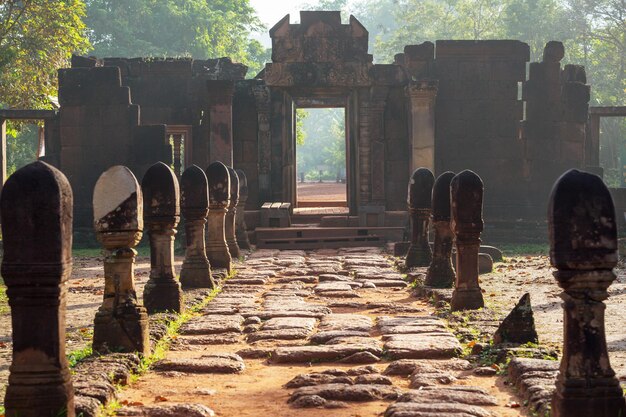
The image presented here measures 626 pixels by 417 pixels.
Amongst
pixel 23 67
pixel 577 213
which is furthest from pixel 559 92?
pixel 577 213

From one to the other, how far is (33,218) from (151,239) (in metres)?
4.56

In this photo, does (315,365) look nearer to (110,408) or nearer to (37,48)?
(110,408)

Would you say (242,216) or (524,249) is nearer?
(242,216)

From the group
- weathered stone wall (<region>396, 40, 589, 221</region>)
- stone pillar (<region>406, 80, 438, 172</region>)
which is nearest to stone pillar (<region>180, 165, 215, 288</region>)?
stone pillar (<region>406, 80, 438, 172</region>)

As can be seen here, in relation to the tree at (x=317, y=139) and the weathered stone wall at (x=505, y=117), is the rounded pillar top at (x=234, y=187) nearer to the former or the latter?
the weathered stone wall at (x=505, y=117)

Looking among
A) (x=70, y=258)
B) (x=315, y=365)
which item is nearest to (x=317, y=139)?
(x=315, y=365)

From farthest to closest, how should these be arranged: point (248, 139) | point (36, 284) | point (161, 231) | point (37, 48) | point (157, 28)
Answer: point (157, 28)
point (37, 48)
point (248, 139)
point (161, 231)
point (36, 284)

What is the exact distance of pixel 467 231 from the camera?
382 inches

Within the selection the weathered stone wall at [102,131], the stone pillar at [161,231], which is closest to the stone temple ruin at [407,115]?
the weathered stone wall at [102,131]

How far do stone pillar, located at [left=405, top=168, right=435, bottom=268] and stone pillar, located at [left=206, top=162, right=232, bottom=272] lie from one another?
2.46 metres

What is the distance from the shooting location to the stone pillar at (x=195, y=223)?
11398 mm

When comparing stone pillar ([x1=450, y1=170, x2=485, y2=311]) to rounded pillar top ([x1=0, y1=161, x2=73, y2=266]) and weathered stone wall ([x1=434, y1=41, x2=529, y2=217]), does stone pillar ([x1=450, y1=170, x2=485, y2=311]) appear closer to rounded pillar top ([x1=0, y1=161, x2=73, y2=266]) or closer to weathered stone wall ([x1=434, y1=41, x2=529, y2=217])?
rounded pillar top ([x1=0, y1=161, x2=73, y2=266])

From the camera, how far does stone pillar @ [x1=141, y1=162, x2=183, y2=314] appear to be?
9.43 m

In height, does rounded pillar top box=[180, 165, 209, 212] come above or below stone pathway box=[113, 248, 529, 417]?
above
